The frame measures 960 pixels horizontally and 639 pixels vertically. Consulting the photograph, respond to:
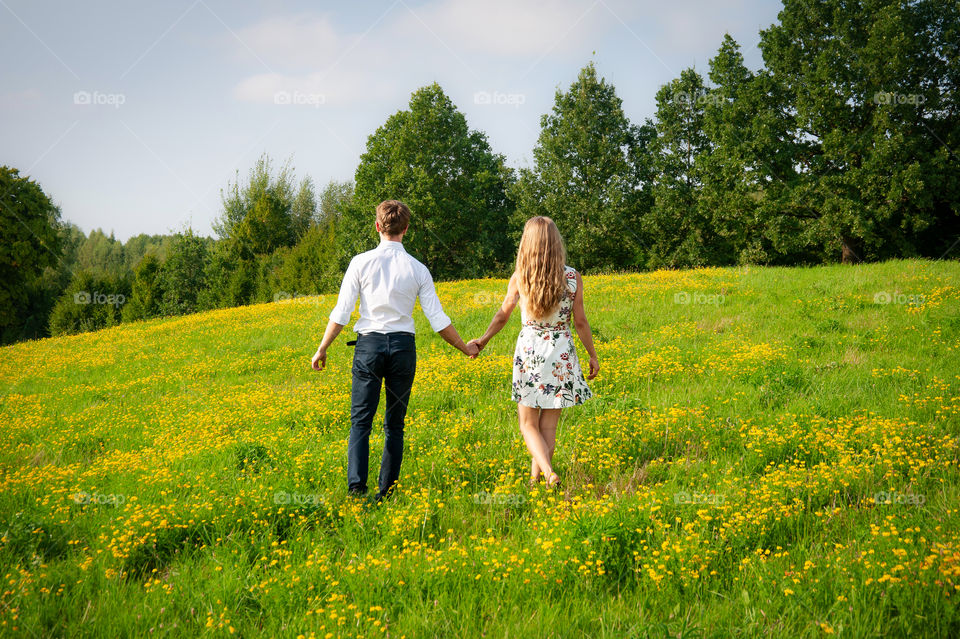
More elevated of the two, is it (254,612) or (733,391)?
(733,391)

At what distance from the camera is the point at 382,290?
4.77 metres

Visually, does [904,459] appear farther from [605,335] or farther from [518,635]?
[605,335]

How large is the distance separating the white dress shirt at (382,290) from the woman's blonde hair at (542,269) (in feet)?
2.92

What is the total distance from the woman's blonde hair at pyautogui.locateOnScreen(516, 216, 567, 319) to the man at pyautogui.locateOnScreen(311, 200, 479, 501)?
100 cm

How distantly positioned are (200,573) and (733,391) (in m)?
7.01

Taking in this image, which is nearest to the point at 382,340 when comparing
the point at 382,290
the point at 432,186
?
the point at 382,290

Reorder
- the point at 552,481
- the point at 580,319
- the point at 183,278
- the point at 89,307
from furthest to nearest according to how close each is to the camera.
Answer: the point at 183,278 < the point at 89,307 < the point at 580,319 < the point at 552,481

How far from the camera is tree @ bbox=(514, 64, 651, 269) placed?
38.5m

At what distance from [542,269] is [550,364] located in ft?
3.05

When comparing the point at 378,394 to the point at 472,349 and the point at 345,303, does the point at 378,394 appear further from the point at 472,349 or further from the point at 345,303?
the point at 472,349

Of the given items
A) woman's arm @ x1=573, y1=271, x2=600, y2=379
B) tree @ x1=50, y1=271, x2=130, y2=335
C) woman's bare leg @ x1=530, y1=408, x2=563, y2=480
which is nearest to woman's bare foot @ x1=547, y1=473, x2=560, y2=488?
woman's bare leg @ x1=530, y1=408, x2=563, y2=480

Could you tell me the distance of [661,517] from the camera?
399cm

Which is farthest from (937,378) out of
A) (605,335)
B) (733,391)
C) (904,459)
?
(605,335)

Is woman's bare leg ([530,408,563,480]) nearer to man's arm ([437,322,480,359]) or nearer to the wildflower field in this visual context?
the wildflower field
